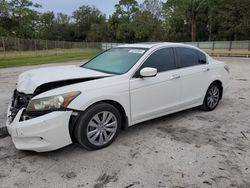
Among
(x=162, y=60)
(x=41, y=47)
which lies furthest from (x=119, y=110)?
(x=41, y=47)

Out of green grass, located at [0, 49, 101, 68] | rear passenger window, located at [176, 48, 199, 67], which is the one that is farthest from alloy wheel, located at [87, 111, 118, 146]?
green grass, located at [0, 49, 101, 68]

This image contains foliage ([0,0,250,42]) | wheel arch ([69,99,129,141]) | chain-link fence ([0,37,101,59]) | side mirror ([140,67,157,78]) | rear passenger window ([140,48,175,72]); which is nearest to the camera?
wheel arch ([69,99,129,141])

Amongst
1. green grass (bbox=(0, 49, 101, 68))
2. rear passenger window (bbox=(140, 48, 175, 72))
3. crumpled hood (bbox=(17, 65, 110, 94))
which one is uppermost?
green grass (bbox=(0, 49, 101, 68))

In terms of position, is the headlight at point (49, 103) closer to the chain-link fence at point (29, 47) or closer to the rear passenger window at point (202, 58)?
the rear passenger window at point (202, 58)

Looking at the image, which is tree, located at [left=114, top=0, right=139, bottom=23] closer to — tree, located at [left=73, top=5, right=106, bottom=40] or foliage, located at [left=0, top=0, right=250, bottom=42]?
foliage, located at [left=0, top=0, right=250, bottom=42]

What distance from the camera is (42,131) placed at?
2.84 meters

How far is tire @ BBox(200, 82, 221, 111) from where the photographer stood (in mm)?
5008

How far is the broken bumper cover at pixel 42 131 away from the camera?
284cm

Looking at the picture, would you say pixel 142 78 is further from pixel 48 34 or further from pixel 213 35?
pixel 48 34

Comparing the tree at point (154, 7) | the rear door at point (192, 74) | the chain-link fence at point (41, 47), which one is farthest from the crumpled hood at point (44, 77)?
the tree at point (154, 7)

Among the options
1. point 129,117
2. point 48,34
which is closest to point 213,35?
point 129,117

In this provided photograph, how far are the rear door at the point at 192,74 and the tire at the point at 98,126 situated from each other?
1650mm

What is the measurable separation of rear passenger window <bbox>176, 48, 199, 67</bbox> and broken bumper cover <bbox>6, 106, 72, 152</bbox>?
251 centimetres

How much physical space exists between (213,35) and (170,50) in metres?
36.7
